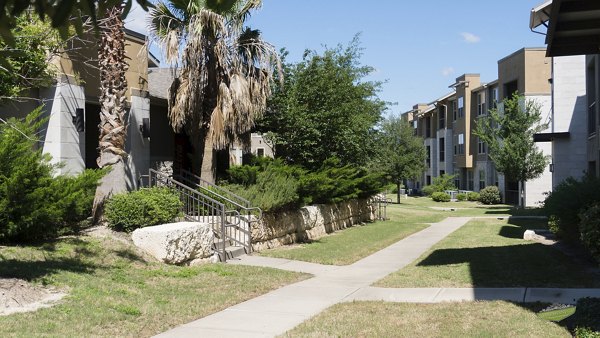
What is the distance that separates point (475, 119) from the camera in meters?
49.8

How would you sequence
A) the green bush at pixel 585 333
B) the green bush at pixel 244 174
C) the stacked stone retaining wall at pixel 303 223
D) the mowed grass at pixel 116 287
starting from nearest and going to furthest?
the green bush at pixel 585 333, the mowed grass at pixel 116 287, the stacked stone retaining wall at pixel 303 223, the green bush at pixel 244 174

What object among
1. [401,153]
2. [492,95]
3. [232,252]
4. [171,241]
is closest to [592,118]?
[232,252]

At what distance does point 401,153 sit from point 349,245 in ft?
95.6

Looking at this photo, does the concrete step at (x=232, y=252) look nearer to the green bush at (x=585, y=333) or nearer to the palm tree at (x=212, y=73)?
the palm tree at (x=212, y=73)

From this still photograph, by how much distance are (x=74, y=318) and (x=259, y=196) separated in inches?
345

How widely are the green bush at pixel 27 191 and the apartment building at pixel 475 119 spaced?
31.6 meters

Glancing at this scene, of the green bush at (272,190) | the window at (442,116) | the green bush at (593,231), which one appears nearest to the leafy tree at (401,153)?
the window at (442,116)

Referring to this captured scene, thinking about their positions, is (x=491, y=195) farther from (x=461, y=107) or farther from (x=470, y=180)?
(x=461, y=107)

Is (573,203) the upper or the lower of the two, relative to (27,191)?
lower

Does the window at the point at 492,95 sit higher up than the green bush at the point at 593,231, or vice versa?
the window at the point at 492,95

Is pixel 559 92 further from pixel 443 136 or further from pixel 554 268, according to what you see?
pixel 443 136

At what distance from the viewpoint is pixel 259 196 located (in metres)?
A: 15.5

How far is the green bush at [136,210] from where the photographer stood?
1177cm

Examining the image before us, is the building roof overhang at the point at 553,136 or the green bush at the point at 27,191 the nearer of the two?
the green bush at the point at 27,191
